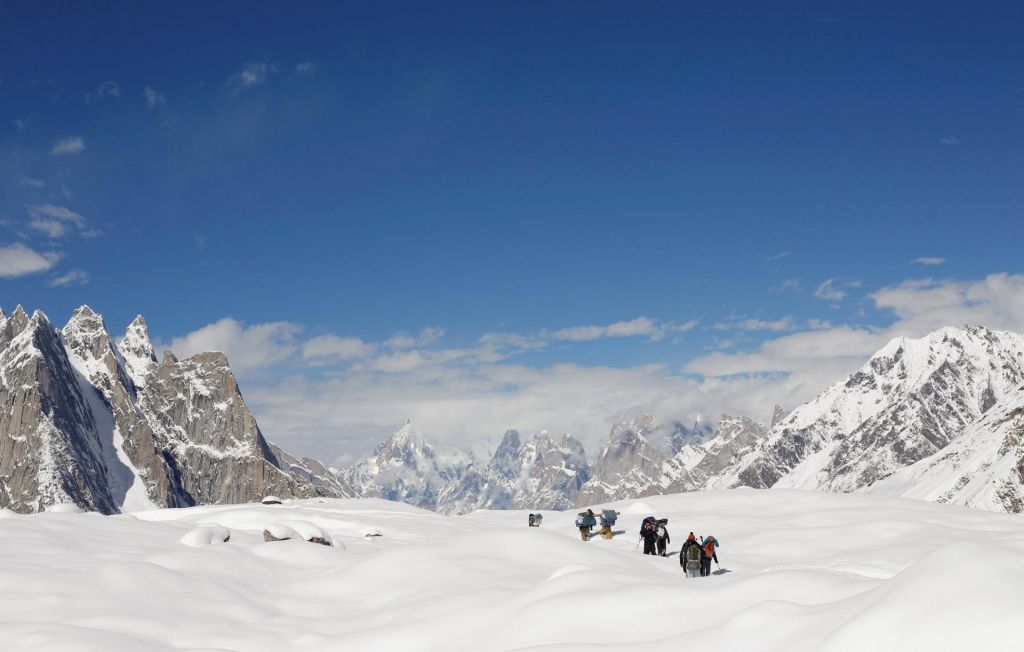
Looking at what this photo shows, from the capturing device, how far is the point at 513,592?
18.9 meters

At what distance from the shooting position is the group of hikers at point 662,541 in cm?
2522

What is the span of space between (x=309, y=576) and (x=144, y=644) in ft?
29.8

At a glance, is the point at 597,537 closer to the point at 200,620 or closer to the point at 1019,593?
the point at 200,620

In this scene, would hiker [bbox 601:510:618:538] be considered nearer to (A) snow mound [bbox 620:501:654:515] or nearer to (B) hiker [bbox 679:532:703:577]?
(A) snow mound [bbox 620:501:654:515]

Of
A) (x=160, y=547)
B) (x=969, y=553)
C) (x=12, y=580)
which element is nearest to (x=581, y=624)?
(x=969, y=553)

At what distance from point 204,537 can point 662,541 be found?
17577 mm

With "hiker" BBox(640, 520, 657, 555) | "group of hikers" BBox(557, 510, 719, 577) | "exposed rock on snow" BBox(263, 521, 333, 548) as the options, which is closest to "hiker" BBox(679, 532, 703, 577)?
"group of hikers" BBox(557, 510, 719, 577)

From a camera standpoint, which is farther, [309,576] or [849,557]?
[849,557]

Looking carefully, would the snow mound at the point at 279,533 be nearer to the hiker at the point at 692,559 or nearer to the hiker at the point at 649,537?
the hiker at the point at 649,537

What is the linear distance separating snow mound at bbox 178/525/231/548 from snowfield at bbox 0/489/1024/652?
74 millimetres

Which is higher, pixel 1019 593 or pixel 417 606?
pixel 1019 593

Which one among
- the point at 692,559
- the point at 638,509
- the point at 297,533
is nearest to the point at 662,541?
the point at 692,559

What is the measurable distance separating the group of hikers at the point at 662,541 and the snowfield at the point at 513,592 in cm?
82

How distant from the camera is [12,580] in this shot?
2077 centimetres
